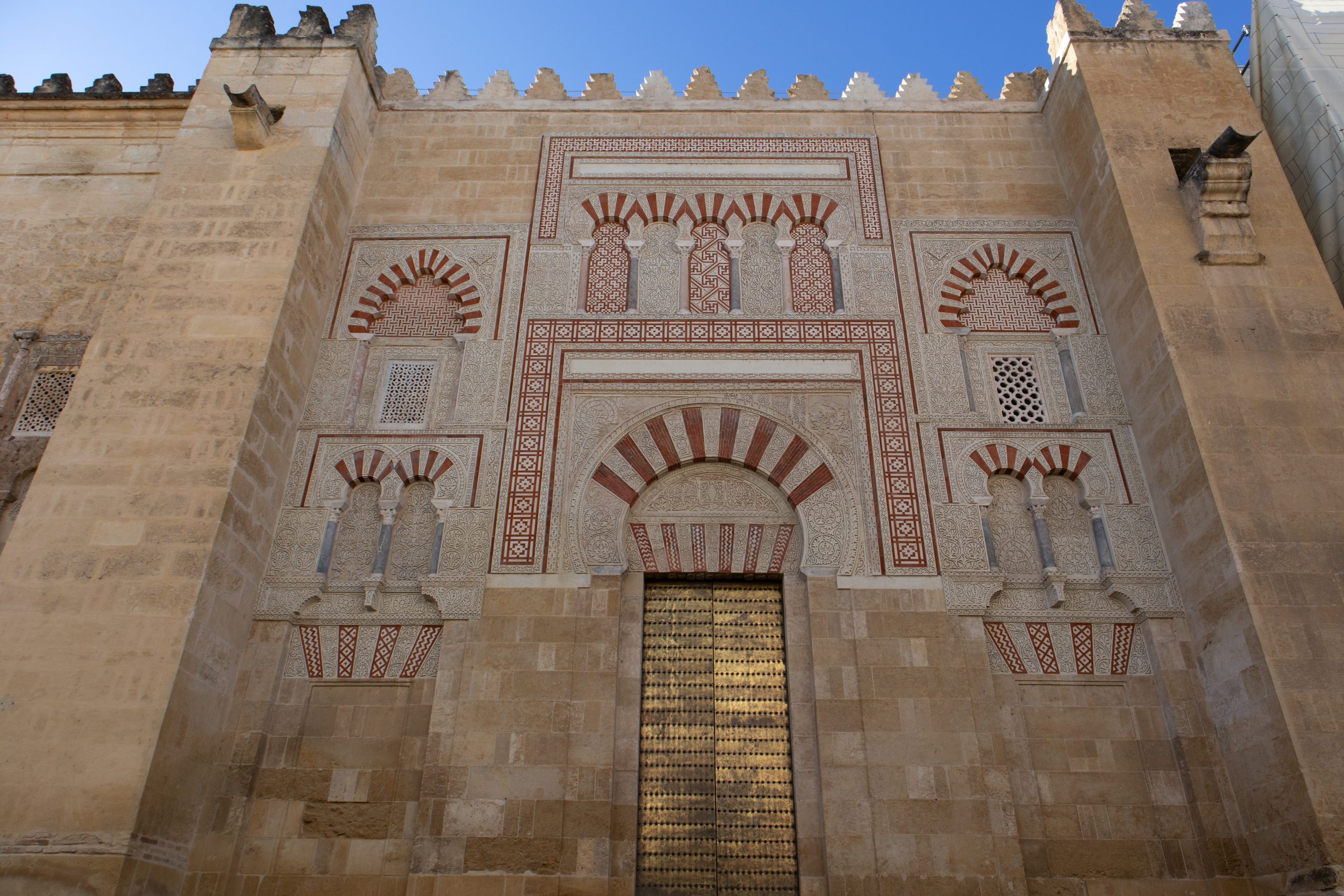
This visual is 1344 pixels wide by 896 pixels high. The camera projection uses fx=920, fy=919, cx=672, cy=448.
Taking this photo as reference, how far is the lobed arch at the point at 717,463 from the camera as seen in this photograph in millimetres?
5027

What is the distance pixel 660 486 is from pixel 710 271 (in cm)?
166

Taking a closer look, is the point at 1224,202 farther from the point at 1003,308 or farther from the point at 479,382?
the point at 479,382

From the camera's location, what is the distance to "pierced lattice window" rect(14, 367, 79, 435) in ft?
18.4

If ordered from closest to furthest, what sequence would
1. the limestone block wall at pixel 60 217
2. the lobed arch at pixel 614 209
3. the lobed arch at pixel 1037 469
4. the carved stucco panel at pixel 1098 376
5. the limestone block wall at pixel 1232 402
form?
the limestone block wall at pixel 1232 402, the lobed arch at pixel 1037 469, the carved stucco panel at pixel 1098 376, the limestone block wall at pixel 60 217, the lobed arch at pixel 614 209

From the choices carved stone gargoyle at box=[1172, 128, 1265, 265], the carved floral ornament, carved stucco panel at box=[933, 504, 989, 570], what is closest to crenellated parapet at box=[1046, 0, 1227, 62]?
carved stone gargoyle at box=[1172, 128, 1265, 265]

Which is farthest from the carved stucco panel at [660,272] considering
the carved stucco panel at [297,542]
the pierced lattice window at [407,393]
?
the carved stucco panel at [297,542]

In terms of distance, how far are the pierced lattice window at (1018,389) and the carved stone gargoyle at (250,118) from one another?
485 centimetres

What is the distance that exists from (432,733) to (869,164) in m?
4.74

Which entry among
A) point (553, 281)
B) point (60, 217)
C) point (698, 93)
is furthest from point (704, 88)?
point (60, 217)

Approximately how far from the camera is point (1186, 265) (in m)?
5.38

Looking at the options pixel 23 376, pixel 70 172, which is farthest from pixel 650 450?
pixel 70 172

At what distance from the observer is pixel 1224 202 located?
5488 millimetres

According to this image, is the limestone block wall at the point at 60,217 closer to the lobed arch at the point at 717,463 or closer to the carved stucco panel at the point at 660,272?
the lobed arch at the point at 717,463

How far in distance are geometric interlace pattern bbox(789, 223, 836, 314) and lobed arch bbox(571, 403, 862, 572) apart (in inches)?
37.6
